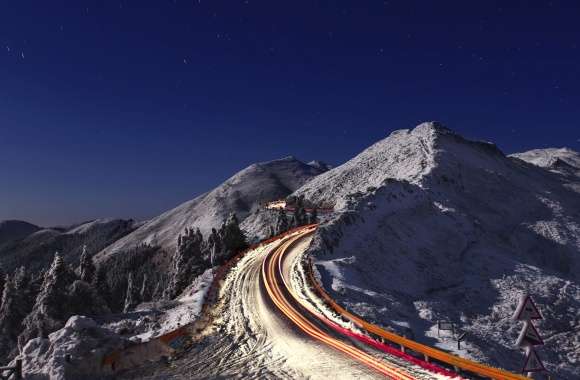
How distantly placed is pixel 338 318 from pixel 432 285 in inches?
1013

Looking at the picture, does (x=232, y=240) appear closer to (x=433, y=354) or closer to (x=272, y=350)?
(x=272, y=350)

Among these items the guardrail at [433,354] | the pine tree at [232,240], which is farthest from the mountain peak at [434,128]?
the guardrail at [433,354]

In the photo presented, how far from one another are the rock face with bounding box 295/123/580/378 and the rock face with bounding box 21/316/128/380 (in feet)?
54.4

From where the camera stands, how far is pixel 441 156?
311ft

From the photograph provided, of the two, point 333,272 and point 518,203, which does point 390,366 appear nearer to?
point 333,272

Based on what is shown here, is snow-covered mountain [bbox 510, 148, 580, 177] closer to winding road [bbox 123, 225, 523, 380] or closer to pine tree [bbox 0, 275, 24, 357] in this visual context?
winding road [bbox 123, 225, 523, 380]

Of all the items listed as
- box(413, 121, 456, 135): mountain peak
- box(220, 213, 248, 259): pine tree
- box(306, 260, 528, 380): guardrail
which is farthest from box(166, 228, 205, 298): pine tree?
box(413, 121, 456, 135): mountain peak

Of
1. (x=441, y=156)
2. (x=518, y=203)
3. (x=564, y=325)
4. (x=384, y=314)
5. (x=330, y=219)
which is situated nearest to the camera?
(x=384, y=314)

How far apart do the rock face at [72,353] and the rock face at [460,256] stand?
16.6m

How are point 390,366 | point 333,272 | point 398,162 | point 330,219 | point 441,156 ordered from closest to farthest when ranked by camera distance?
point 390,366
point 333,272
point 330,219
point 441,156
point 398,162

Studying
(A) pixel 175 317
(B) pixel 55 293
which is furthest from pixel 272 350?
(B) pixel 55 293

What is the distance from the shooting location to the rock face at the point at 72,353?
52.6ft

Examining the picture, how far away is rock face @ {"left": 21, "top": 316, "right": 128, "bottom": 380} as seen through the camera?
16.0 m

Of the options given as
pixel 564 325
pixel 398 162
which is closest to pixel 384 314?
pixel 564 325
